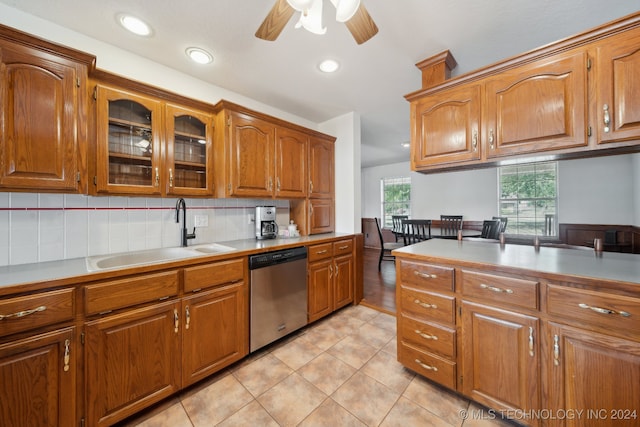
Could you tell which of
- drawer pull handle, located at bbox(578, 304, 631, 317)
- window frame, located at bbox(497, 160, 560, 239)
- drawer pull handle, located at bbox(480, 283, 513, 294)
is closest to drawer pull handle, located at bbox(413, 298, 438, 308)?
drawer pull handle, located at bbox(480, 283, 513, 294)

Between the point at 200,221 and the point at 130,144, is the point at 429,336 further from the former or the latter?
the point at 130,144

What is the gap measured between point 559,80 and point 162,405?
318cm

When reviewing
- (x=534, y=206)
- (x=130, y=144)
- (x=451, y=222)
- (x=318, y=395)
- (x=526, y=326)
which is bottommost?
(x=318, y=395)

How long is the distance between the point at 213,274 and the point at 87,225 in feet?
3.29

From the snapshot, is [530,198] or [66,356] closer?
[66,356]

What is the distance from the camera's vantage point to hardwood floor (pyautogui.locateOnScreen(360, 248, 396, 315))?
112 inches

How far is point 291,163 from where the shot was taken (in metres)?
Answer: 2.59

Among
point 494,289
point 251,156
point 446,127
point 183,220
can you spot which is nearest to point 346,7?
point 446,127

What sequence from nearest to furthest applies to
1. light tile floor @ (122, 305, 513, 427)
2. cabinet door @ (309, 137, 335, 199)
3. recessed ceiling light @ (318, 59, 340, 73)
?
light tile floor @ (122, 305, 513, 427), recessed ceiling light @ (318, 59, 340, 73), cabinet door @ (309, 137, 335, 199)

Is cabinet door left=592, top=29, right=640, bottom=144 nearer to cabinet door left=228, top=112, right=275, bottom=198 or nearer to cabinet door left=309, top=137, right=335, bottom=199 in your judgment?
cabinet door left=309, top=137, right=335, bottom=199

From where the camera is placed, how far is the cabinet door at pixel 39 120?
1.21 m

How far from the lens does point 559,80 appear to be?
4.52 feet

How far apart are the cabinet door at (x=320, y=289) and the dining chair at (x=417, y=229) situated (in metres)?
2.22

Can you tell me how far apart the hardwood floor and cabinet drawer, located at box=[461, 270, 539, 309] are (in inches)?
57.2
